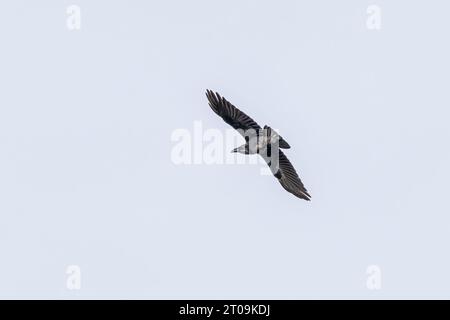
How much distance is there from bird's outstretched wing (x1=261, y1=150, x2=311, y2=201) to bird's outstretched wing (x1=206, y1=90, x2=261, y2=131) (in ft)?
5.14

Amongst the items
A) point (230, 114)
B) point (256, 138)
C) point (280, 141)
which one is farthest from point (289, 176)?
point (230, 114)

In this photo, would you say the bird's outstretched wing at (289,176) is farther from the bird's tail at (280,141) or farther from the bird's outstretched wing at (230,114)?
the bird's outstretched wing at (230,114)

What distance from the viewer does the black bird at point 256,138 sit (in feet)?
132

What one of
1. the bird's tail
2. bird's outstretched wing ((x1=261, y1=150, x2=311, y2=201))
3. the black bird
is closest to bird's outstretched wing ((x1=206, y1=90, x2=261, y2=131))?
the black bird

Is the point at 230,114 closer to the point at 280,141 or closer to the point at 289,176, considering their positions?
the point at 280,141

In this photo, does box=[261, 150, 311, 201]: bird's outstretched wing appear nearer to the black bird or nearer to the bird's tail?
the black bird

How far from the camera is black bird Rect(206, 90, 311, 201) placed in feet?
132

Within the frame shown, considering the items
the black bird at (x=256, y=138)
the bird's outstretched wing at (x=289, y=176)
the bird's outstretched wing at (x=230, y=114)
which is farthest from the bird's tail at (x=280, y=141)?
the bird's outstretched wing at (x=289, y=176)
